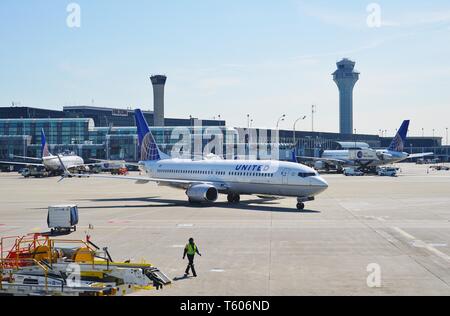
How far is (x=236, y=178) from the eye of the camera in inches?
2095

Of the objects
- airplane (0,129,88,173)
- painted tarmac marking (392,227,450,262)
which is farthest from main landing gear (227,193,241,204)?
airplane (0,129,88,173)

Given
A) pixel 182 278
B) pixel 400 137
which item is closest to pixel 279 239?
pixel 182 278

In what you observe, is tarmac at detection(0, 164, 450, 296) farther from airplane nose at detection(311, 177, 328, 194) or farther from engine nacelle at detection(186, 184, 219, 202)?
airplane nose at detection(311, 177, 328, 194)

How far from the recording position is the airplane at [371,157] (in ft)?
385

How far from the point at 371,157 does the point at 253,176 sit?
7534cm

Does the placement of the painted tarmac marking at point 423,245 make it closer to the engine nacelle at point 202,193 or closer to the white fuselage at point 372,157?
the engine nacelle at point 202,193

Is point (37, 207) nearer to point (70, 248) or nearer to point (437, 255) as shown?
point (70, 248)

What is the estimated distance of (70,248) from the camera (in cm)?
2386

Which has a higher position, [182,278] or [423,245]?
[423,245]

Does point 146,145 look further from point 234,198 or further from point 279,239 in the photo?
point 279,239

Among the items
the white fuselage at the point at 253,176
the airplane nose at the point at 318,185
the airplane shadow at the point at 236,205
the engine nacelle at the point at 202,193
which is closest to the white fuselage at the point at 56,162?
the airplane shadow at the point at 236,205

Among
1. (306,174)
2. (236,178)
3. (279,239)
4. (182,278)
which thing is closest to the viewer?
(182,278)
